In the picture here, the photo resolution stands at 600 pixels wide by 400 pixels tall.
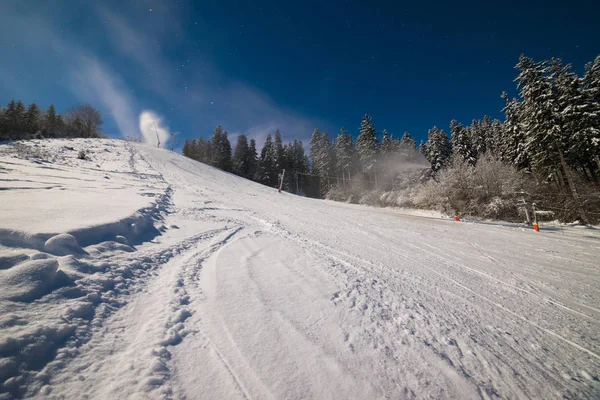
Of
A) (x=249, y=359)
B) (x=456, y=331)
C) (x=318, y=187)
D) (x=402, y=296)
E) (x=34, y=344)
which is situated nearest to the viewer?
(x=34, y=344)

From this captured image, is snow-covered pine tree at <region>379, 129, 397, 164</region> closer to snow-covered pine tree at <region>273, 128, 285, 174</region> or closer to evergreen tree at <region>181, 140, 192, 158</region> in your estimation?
snow-covered pine tree at <region>273, 128, 285, 174</region>

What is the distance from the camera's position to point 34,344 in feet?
5.42

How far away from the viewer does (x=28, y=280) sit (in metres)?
2.20

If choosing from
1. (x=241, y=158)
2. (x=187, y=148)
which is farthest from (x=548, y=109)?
(x=187, y=148)

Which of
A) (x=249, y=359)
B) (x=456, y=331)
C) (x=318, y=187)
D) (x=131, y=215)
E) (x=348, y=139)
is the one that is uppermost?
(x=348, y=139)

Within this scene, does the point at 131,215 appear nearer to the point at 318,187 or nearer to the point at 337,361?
the point at 337,361

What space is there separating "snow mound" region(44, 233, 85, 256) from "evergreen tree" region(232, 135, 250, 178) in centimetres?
4735

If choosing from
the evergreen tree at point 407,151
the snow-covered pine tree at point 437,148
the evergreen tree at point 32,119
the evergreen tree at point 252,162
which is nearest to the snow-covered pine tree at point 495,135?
the snow-covered pine tree at point 437,148

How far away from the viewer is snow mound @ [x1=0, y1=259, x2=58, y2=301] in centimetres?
204

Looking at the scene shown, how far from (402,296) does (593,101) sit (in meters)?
30.4

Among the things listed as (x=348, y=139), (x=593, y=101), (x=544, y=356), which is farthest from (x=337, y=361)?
(x=348, y=139)

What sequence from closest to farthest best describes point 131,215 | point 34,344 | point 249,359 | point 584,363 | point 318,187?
point 34,344
point 249,359
point 584,363
point 131,215
point 318,187

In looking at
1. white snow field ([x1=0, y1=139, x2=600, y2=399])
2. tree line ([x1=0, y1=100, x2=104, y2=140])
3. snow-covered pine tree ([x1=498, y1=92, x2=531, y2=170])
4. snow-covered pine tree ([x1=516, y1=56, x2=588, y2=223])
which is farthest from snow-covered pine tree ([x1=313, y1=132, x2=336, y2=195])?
tree line ([x1=0, y1=100, x2=104, y2=140])

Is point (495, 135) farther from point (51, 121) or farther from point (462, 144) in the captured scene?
point (51, 121)
